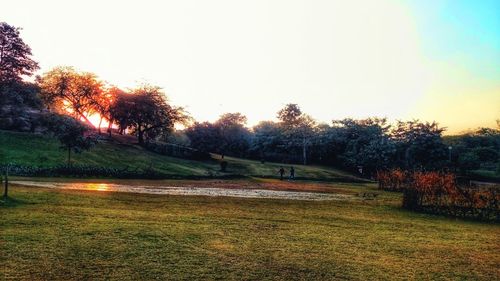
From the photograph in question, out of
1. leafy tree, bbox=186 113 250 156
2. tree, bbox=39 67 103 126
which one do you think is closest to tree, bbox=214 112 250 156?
leafy tree, bbox=186 113 250 156

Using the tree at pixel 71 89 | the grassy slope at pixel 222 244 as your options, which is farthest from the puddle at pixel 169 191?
the tree at pixel 71 89

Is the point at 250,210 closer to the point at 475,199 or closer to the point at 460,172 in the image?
the point at 475,199

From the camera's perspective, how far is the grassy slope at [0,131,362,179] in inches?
2080

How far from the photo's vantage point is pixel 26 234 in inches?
566

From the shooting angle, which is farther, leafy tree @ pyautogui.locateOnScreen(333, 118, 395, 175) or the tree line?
leafy tree @ pyautogui.locateOnScreen(333, 118, 395, 175)

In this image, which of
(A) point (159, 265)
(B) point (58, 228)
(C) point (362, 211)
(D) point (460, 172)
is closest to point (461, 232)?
(C) point (362, 211)

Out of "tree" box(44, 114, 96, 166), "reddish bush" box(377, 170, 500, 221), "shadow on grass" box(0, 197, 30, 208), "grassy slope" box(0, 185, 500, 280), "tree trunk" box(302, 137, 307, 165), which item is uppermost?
"tree trunk" box(302, 137, 307, 165)

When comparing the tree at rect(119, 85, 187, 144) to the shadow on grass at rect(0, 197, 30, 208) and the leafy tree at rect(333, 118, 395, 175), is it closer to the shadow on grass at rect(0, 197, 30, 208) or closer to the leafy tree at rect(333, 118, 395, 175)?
the leafy tree at rect(333, 118, 395, 175)

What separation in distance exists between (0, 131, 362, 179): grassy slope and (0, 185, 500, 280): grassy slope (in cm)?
3143

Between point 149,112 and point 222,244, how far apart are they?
71912 mm

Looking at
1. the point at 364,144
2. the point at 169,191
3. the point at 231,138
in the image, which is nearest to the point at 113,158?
the point at 169,191

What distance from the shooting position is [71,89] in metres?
83.9

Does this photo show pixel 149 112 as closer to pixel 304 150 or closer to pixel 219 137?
pixel 219 137

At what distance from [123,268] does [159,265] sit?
1.02 m
